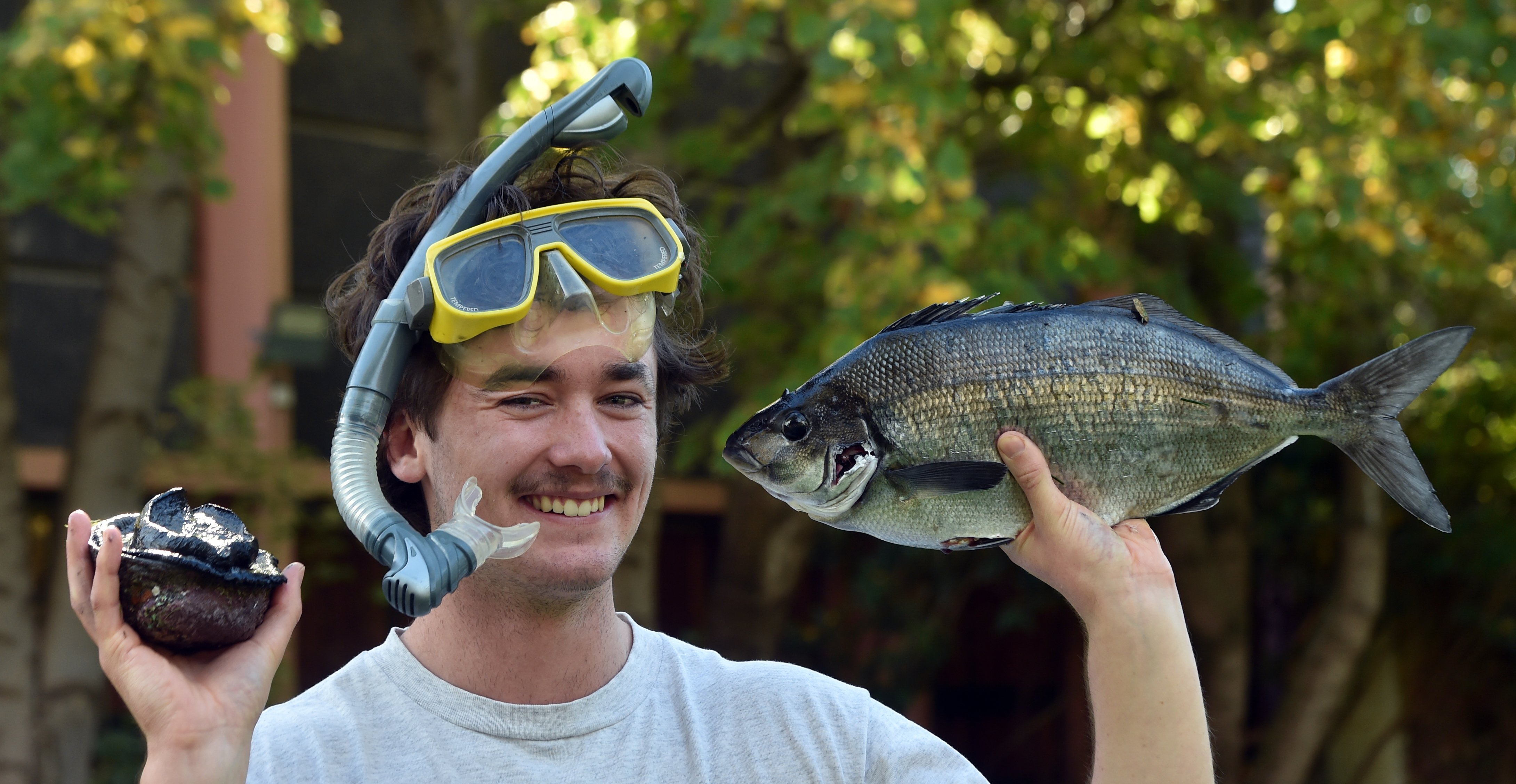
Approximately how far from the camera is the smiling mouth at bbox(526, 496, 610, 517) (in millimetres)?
1981

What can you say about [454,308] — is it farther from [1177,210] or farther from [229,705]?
[1177,210]

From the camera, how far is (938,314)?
199 cm

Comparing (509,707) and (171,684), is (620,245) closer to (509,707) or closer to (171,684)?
(509,707)

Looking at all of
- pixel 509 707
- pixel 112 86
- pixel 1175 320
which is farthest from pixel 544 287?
pixel 112 86

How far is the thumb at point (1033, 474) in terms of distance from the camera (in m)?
1.83

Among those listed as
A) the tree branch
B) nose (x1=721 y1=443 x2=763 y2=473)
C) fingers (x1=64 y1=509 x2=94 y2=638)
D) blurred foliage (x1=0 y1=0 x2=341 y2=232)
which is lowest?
the tree branch

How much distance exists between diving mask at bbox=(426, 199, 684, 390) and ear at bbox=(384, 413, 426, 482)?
7.6 inches

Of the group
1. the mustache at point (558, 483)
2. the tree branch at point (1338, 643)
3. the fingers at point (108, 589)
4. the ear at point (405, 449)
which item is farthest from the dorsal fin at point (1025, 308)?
the tree branch at point (1338, 643)

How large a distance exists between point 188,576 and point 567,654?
634mm

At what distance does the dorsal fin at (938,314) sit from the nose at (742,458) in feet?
0.87

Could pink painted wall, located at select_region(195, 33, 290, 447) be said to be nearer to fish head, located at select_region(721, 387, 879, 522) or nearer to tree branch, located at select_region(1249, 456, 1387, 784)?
tree branch, located at select_region(1249, 456, 1387, 784)

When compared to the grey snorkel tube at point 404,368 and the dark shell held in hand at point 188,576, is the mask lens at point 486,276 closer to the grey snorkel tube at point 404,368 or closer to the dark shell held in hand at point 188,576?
the grey snorkel tube at point 404,368

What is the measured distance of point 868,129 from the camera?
5.44 meters

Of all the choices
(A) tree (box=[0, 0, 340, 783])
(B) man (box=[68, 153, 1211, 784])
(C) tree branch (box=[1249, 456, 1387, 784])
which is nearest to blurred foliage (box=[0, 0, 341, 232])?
(A) tree (box=[0, 0, 340, 783])
